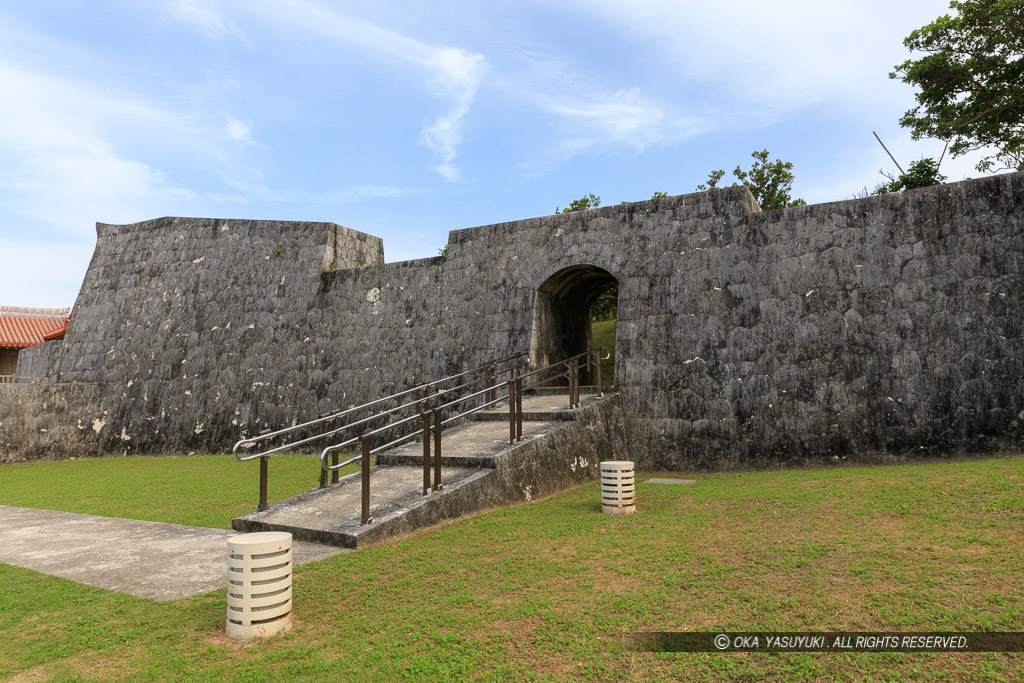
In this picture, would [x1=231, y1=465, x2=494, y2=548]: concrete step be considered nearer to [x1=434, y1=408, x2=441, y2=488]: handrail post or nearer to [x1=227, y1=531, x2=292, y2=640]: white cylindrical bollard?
[x1=434, y1=408, x2=441, y2=488]: handrail post

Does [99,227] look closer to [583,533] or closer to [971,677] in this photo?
[583,533]

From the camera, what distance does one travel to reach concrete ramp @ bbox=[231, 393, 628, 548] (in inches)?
208

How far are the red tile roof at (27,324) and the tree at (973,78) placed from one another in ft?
79.7

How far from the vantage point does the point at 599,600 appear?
139 inches

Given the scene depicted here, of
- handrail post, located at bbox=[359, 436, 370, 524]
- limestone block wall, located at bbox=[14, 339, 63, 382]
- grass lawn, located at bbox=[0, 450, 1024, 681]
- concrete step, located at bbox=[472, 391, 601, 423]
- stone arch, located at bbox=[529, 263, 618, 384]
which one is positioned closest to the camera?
grass lawn, located at bbox=[0, 450, 1024, 681]

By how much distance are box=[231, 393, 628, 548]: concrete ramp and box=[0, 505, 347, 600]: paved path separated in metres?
0.39

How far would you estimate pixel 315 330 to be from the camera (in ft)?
40.0

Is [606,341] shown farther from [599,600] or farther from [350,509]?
[599,600]

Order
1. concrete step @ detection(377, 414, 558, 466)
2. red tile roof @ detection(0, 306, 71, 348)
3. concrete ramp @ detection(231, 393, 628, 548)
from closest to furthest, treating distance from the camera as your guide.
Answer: concrete ramp @ detection(231, 393, 628, 548) < concrete step @ detection(377, 414, 558, 466) < red tile roof @ detection(0, 306, 71, 348)

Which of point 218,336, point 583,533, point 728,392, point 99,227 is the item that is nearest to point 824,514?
point 583,533

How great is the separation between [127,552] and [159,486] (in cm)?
409

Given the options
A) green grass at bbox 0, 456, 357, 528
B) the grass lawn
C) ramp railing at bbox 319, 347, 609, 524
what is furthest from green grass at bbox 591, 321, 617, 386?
the grass lawn

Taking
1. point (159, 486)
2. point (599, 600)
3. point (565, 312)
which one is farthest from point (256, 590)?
point (565, 312)

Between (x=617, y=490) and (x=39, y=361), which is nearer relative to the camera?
(x=617, y=490)
